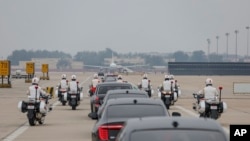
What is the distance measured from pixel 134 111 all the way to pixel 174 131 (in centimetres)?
648

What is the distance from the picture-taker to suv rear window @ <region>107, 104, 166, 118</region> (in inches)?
703

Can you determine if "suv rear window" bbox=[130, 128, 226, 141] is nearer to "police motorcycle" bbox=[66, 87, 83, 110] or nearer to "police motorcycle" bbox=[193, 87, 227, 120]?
"police motorcycle" bbox=[193, 87, 227, 120]

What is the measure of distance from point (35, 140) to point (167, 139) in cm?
1295

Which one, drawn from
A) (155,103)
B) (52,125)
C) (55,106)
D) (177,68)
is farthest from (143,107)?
(177,68)

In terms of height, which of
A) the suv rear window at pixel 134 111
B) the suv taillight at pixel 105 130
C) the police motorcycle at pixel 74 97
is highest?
the suv rear window at pixel 134 111

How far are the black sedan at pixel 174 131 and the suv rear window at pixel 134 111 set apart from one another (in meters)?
5.41

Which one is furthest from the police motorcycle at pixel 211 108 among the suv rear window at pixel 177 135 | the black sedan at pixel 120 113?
the suv rear window at pixel 177 135

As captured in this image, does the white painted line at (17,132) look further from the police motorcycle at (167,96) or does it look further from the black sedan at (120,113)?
the police motorcycle at (167,96)

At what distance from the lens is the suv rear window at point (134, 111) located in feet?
58.6

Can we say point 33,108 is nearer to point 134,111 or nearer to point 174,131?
point 134,111

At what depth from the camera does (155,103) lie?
59.8 ft

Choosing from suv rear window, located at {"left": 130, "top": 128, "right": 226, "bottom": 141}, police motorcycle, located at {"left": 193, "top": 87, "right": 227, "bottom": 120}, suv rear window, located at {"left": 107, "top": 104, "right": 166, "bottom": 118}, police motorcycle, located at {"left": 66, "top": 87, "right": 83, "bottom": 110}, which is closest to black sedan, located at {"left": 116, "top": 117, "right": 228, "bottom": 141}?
suv rear window, located at {"left": 130, "top": 128, "right": 226, "bottom": 141}

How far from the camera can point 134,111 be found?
18188mm

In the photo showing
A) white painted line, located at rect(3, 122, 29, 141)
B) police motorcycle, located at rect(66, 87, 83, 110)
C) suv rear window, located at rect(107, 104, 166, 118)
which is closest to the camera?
suv rear window, located at rect(107, 104, 166, 118)
